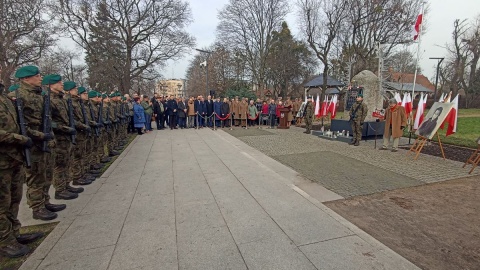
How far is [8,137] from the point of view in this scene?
2.76 metres

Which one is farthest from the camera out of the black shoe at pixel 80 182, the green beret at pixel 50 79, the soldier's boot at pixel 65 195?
the black shoe at pixel 80 182

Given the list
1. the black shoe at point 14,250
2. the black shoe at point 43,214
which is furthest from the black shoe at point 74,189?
the black shoe at point 14,250

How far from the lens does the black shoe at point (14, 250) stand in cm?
278

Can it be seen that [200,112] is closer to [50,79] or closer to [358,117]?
[358,117]

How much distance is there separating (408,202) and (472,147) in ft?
25.0

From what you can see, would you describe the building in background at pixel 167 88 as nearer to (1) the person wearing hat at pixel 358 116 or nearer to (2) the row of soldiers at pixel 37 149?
(1) the person wearing hat at pixel 358 116

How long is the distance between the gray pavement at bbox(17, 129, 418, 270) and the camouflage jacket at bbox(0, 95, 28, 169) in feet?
3.68

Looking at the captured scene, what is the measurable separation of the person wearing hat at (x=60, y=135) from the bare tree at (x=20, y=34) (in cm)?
1715

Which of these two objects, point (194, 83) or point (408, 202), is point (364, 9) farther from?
point (194, 83)

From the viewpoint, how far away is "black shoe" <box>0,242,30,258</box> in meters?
2.78

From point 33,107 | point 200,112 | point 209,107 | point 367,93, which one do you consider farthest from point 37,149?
point 367,93

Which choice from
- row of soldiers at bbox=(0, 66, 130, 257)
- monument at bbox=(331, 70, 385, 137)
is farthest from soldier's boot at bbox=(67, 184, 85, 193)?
monument at bbox=(331, 70, 385, 137)

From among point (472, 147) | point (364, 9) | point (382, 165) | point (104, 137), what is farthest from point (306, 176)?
point (364, 9)

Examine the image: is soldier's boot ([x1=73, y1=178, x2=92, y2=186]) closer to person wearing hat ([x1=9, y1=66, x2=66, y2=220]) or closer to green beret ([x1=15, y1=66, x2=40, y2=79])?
person wearing hat ([x1=9, y1=66, x2=66, y2=220])
